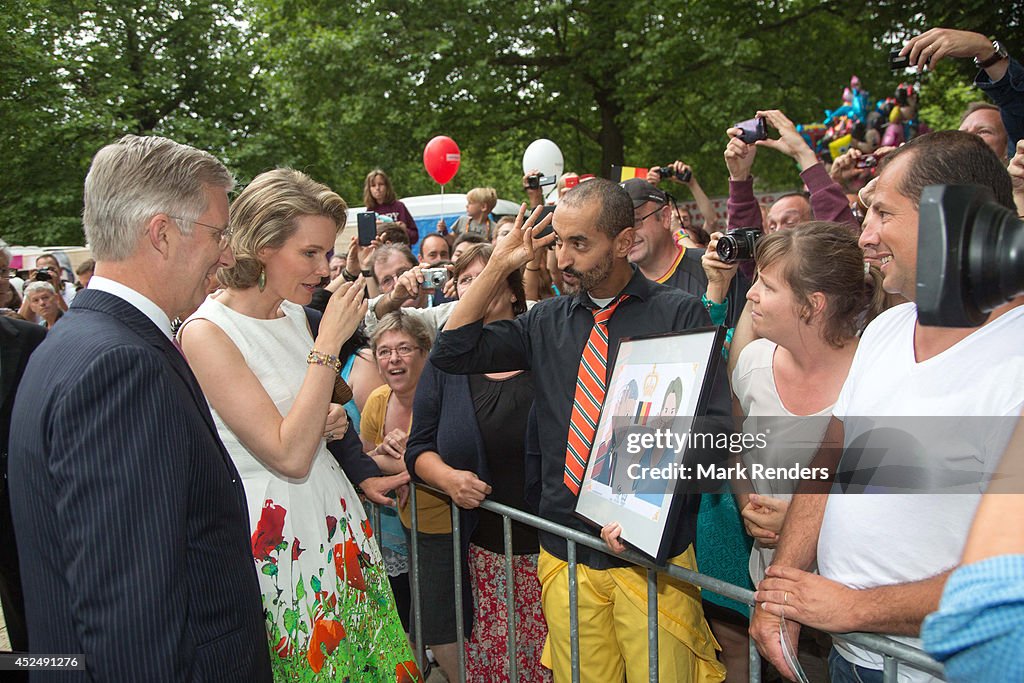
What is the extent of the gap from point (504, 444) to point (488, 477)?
14cm

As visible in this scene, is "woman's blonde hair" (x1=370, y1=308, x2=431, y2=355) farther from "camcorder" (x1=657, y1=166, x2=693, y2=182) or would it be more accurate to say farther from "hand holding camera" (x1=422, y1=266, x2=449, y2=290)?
"camcorder" (x1=657, y1=166, x2=693, y2=182)

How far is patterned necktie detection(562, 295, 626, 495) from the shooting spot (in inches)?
102

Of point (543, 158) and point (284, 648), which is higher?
point (543, 158)

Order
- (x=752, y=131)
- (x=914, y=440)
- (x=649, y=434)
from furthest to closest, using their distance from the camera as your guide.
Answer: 1. (x=752, y=131)
2. (x=649, y=434)
3. (x=914, y=440)

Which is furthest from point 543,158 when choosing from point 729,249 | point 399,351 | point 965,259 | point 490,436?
point 965,259

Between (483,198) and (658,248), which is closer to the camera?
(658,248)

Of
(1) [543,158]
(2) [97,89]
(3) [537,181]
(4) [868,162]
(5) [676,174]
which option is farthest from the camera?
(2) [97,89]

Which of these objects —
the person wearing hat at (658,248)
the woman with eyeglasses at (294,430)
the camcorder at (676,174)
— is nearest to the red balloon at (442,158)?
the camcorder at (676,174)

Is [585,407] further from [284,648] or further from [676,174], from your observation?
[676,174]

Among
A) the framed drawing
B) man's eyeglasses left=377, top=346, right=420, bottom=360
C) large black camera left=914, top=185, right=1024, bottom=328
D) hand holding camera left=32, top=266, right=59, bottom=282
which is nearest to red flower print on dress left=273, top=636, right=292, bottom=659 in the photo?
the framed drawing

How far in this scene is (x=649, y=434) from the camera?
7.34ft

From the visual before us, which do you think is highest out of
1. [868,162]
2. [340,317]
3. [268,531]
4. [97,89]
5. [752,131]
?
[97,89]

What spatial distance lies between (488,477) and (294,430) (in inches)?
42.6

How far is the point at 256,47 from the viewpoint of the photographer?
18312 millimetres
